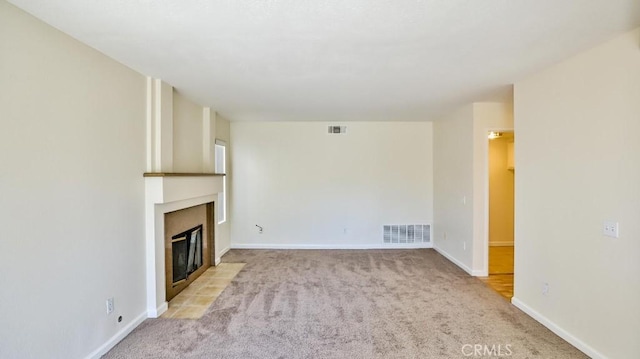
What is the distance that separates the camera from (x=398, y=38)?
6.49ft

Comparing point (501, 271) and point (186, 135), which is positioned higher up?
point (186, 135)

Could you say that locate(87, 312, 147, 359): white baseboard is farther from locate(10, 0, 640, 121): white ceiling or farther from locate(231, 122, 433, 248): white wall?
locate(231, 122, 433, 248): white wall

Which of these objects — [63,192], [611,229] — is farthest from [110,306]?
[611,229]

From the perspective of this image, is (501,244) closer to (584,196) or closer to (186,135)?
(584,196)

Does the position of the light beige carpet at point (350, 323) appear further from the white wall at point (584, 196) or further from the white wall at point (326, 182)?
the white wall at point (326, 182)

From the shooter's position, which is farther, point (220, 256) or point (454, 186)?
point (220, 256)

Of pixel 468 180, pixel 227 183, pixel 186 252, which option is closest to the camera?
pixel 186 252

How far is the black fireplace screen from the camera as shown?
11.0ft

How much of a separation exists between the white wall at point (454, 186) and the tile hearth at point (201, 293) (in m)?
3.34

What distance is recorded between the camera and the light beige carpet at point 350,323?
2.27 metres

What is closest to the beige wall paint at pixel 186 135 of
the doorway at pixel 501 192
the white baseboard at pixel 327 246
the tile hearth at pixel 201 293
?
the tile hearth at pixel 201 293

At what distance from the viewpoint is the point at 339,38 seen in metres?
1.98

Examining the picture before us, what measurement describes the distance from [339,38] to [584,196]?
2272mm

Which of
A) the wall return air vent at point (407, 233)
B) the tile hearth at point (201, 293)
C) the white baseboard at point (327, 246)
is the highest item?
the wall return air vent at point (407, 233)
